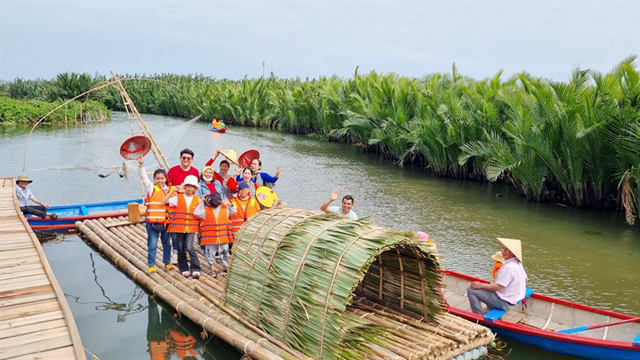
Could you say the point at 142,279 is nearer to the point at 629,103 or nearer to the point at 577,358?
the point at 577,358

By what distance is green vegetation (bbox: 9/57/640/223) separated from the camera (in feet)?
42.7

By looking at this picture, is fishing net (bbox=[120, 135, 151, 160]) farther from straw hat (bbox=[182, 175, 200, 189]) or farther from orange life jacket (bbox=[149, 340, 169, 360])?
orange life jacket (bbox=[149, 340, 169, 360])

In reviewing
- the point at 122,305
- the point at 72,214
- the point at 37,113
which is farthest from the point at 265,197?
the point at 37,113

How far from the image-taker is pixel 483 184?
18.9 metres

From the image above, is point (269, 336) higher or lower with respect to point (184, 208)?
lower

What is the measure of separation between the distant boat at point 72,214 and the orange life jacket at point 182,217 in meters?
5.00

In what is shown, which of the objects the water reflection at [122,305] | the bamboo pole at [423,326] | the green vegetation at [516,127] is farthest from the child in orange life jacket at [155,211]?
the green vegetation at [516,127]

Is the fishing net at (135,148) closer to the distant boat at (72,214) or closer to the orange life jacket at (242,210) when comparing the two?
the distant boat at (72,214)

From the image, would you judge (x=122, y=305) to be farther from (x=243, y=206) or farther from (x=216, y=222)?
(x=243, y=206)

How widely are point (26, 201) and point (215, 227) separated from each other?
246 inches

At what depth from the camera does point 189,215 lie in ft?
25.4

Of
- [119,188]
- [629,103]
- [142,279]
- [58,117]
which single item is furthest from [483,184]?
[58,117]

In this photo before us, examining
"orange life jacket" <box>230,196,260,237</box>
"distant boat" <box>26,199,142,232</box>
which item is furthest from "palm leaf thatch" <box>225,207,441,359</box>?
"distant boat" <box>26,199,142,232</box>

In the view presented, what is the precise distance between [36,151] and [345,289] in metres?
24.2
